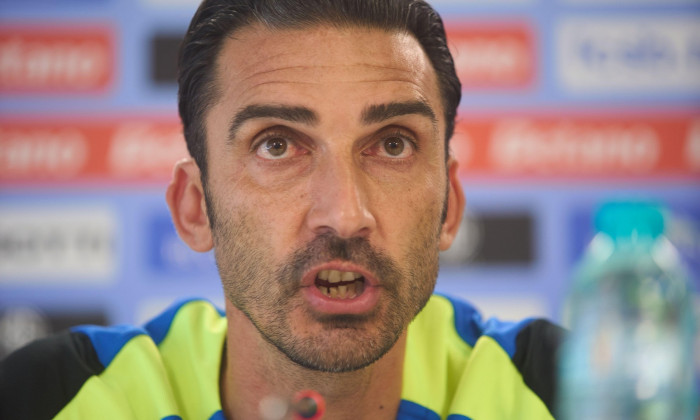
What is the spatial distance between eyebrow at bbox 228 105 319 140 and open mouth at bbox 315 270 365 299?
214 mm

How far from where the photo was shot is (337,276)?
1.08m

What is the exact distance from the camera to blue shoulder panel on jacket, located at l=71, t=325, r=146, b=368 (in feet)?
4.28

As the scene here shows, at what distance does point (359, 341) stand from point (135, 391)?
1.30 feet

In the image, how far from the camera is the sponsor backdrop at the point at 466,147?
2.71 m

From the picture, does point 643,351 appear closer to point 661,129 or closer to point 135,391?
point 135,391

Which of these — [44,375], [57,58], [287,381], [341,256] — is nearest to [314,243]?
[341,256]

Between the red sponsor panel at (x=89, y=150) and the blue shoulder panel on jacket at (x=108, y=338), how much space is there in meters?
1.45

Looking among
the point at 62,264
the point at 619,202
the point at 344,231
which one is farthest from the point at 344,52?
the point at 62,264

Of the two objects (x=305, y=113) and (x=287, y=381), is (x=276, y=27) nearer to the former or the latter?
(x=305, y=113)

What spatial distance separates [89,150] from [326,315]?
196 centimetres

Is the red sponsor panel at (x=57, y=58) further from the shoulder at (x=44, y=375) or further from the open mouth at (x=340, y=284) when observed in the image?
the open mouth at (x=340, y=284)

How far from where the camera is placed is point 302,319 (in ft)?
3.55

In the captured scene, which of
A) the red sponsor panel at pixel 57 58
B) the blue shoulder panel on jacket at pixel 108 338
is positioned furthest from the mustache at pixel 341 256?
the red sponsor panel at pixel 57 58

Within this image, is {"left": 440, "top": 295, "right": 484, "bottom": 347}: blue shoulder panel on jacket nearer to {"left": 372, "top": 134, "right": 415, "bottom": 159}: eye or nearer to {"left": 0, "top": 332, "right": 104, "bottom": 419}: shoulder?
{"left": 372, "top": 134, "right": 415, "bottom": 159}: eye
